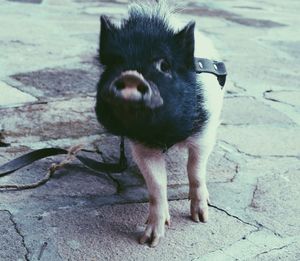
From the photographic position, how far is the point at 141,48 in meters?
1.76

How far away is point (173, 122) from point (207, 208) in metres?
0.45

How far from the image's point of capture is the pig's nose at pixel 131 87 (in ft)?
5.13

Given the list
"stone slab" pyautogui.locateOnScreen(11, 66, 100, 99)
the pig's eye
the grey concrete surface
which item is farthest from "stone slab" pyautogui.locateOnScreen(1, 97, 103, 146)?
the pig's eye

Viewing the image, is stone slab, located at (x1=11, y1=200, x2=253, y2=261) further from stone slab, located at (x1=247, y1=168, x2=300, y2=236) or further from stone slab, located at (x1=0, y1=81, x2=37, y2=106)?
stone slab, located at (x1=0, y1=81, x2=37, y2=106)

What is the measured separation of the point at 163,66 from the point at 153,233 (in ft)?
→ 1.84

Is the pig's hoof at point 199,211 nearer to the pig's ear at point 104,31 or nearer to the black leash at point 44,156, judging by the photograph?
the black leash at point 44,156

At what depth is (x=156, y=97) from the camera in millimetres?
1640

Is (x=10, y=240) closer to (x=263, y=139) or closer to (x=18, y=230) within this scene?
(x=18, y=230)

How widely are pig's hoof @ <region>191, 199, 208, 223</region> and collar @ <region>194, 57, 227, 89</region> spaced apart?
473mm

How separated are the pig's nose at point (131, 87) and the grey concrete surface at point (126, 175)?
0.55m

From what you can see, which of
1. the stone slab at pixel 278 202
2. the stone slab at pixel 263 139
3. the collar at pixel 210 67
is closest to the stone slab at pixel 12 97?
the stone slab at pixel 263 139

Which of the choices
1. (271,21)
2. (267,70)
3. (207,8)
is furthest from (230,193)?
(207,8)

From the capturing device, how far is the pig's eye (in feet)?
5.72

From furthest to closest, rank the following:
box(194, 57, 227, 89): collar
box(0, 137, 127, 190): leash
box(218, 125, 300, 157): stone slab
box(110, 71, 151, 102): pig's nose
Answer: box(218, 125, 300, 157): stone slab
box(0, 137, 127, 190): leash
box(194, 57, 227, 89): collar
box(110, 71, 151, 102): pig's nose
